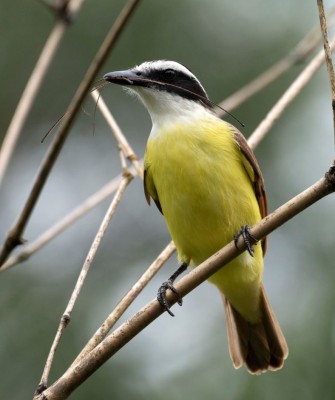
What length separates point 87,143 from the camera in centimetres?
833

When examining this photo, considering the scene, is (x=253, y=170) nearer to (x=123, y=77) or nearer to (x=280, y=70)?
(x=280, y=70)

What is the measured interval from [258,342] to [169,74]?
1.60 meters

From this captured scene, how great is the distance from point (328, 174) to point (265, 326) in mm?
2354

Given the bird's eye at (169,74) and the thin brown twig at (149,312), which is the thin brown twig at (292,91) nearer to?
the bird's eye at (169,74)

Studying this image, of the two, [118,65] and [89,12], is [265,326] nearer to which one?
[118,65]

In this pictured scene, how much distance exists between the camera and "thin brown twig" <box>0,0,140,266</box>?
2.00 meters

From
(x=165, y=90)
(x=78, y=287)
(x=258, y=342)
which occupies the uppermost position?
(x=165, y=90)

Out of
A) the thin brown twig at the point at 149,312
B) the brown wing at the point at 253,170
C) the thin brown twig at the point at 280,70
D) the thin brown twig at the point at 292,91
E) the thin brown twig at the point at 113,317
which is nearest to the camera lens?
the thin brown twig at the point at 149,312

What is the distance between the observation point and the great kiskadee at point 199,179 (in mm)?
3840

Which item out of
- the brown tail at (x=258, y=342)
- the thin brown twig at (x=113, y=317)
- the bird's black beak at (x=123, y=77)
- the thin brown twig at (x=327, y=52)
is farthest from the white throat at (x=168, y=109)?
the thin brown twig at (x=327, y=52)

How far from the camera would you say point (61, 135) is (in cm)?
207

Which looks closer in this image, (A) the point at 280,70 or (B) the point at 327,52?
(B) the point at 327,52

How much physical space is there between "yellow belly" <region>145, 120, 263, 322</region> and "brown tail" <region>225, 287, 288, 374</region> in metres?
0.53

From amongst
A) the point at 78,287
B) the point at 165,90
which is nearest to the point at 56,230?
the point at 78,287
